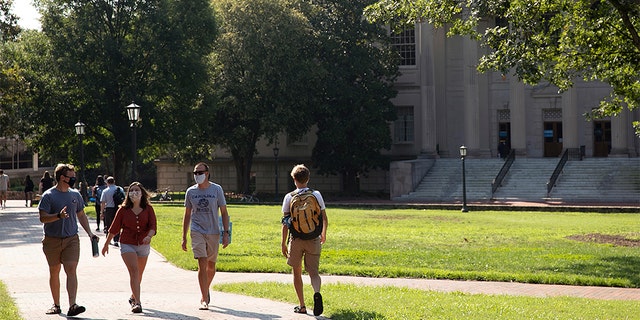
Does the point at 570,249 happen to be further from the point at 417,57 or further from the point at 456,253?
the point at 417,57

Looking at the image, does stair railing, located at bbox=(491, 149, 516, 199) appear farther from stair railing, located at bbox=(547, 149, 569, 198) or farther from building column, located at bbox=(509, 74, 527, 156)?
stair railing, located at bbox=(547, 149, 569, 198)

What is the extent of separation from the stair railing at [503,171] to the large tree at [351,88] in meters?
7.61

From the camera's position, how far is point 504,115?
210 ft

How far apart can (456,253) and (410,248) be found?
1.81 meters

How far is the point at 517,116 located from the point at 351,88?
34.8ft

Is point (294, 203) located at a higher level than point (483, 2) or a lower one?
lower

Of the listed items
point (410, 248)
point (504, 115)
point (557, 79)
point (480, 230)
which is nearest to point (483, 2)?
point (557, 79)

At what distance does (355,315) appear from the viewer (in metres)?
11.9

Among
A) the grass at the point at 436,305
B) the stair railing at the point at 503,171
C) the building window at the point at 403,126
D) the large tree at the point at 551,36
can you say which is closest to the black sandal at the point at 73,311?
the grass at the point at 436,305

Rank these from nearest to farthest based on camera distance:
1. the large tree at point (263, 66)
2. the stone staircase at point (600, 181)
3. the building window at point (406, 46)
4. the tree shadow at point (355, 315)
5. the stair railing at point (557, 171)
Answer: the tree shadow at point (355, 315)
the stone staircase at point (600, 181)
the stair railing at point (557, 171)
the large tree at point (263, 66)
the building window at point (406, 46)

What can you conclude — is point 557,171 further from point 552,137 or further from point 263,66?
point 263,66

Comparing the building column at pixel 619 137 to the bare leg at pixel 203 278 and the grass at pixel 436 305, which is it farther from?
the bare leg at pixel 203 278

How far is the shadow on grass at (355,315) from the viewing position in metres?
11.7

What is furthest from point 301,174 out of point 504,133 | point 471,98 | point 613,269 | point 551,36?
point 504,133
